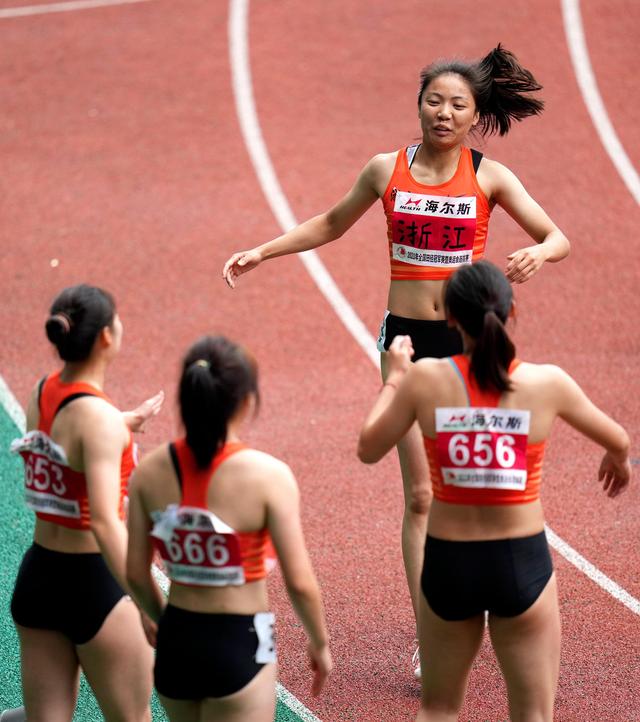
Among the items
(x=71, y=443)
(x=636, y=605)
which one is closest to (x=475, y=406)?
(x=71, y=443)

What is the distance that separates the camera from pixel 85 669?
3.71 m

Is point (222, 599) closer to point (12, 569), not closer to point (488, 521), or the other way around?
point (488, 521)

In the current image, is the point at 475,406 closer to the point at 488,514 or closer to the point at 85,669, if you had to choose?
the point at 488,514

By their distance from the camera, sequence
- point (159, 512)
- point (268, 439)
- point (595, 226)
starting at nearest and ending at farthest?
point (159, 512)
point (268, 439)
point (595, 226)

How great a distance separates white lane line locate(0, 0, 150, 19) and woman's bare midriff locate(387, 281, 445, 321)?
34.2ft

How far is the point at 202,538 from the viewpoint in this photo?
129 inches

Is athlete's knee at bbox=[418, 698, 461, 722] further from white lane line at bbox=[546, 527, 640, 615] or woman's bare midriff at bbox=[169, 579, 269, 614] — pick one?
white lane line at bbox=[546, 527, 640, 615]

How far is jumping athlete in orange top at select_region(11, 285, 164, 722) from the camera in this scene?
3.64 metres

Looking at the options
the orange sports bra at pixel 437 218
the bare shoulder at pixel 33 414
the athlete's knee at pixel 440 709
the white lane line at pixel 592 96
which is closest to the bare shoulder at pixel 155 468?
the bare shoulder at pixel 33 414

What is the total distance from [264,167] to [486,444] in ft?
27.4

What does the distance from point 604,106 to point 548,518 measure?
700 centimetres

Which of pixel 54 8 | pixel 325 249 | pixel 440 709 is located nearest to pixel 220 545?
pixel 440 709

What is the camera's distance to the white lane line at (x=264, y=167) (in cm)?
923

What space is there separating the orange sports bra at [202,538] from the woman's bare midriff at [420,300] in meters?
1.89
